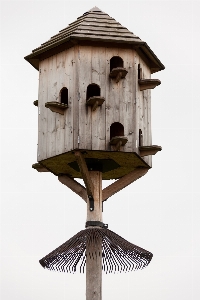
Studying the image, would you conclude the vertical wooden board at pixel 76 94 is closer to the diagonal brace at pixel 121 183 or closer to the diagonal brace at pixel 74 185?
the diagonal brace at pixel 74 185

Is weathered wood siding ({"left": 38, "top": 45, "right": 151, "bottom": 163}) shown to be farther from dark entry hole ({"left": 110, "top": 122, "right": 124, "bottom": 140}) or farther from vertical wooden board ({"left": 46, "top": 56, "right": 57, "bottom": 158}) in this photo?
Answer: dark entry hole ({"left": 110, "top": 122, "right": 124, "bottom": 140})

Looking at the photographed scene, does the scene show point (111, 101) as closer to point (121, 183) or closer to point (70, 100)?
point (70, 100)

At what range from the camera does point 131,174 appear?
1625cm

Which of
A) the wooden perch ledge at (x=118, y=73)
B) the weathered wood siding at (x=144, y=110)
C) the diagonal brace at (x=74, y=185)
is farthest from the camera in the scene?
the diagonal brace at (x=74, y=185)

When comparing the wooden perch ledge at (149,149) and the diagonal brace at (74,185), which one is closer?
the wooden perch ledge at (149,149)

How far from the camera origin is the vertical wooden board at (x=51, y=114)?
1571cm

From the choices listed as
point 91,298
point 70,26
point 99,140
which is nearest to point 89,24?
point 70,26

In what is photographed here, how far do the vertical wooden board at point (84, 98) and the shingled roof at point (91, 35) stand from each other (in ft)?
0.64

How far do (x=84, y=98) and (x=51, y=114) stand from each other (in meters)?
0.60

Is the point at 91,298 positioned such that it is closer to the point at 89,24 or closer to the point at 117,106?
the point at 117,106

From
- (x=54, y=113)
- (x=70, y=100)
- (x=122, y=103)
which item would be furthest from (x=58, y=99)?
(x=122, y=103)

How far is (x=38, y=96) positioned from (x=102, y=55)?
1.14 metres

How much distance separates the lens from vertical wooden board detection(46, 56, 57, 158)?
15.7 m

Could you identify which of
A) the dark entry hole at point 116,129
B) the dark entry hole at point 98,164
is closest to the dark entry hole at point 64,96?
the dark entry hole at point 116,129
